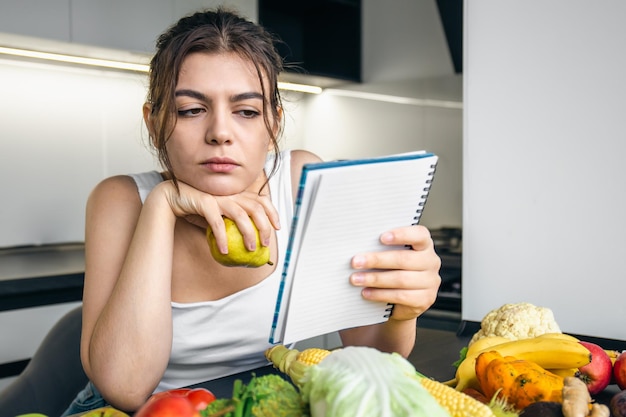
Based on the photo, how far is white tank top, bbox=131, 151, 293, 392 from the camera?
1171mm

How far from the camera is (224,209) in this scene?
3.21 feet

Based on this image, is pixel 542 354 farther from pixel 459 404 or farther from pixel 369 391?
pixel 369 391

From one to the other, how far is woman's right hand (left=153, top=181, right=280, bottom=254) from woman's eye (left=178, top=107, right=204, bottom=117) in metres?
0.11

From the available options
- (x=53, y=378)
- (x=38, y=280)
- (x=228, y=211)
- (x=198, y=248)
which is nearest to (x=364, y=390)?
(x=228, y=211)

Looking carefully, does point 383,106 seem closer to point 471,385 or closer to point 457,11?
point 457,11

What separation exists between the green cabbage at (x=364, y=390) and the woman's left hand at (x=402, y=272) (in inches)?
8.6

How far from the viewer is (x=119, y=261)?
43.9 inches

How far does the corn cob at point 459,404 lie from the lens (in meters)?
0.64

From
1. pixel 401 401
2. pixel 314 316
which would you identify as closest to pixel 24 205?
pixel 314 316

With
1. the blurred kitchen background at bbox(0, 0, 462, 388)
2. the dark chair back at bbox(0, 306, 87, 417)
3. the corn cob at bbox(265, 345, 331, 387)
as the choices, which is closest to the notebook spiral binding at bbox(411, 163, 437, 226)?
the corn cob at bbox(265, 345, 331, 387)

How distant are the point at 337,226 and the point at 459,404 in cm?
24

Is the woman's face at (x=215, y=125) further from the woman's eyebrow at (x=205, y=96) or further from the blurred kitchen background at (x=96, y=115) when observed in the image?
the blurred kitchen background at (x=96, y=115)

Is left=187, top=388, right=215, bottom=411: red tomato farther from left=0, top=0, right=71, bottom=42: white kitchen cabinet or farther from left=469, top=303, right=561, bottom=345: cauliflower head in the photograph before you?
left=0, top=0, right=71, bottom=42: white kitchen cabinet

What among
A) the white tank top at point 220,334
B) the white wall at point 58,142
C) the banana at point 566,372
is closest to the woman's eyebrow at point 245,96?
the white tank top at point 220,334
